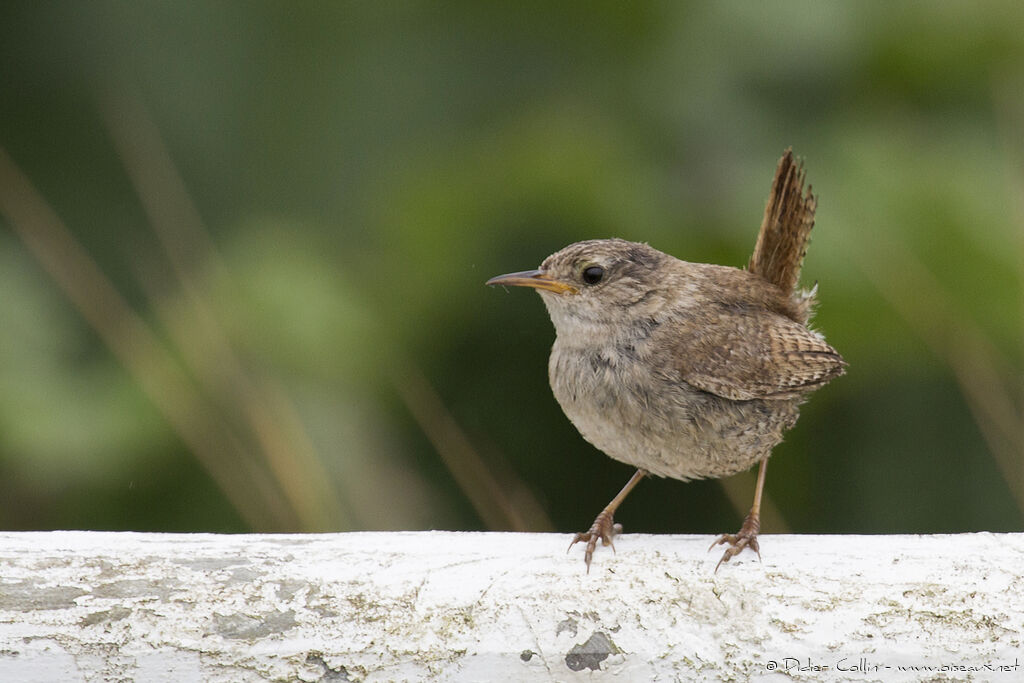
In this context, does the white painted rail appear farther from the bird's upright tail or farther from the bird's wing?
the bird's upright tail

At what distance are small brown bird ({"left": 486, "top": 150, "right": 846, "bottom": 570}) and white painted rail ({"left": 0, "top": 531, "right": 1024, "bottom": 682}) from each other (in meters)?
0.52

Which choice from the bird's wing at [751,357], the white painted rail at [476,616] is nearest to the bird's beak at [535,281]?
the bird's wing at [751,357]

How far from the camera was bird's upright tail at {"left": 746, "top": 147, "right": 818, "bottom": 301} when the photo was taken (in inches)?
113

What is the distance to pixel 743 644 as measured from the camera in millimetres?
1784

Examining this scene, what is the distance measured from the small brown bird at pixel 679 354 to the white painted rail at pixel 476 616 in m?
0.52

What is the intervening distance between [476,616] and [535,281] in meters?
0.97

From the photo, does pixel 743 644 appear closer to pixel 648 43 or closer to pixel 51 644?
pixel 51 644

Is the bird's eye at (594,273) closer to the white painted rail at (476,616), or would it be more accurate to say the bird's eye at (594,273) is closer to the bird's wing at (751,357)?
the bird's wing at (751,357)

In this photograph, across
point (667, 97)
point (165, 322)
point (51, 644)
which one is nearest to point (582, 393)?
point (51, 644)

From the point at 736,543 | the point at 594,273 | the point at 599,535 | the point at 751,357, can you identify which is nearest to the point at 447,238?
the point at 594,273

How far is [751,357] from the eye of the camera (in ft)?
8.71

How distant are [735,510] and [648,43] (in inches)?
63.4

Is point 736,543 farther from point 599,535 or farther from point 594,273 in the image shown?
point 594,273

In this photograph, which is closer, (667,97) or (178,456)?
(178,456)
